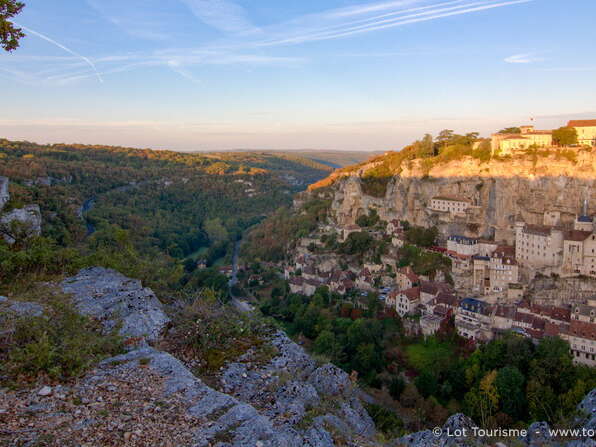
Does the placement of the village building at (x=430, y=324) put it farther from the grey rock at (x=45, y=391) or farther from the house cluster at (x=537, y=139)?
the grey rock at (x=45, y=391)

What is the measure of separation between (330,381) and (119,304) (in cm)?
409

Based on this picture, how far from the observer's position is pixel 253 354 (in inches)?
255

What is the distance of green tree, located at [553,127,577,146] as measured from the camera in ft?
109

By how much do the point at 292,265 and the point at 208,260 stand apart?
47.1 ft

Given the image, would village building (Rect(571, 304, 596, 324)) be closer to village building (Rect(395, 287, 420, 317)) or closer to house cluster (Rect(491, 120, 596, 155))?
village building (Rect(395, 287, 420, 317))

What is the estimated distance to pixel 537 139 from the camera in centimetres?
3422

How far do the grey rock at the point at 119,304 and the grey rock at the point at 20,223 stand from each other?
5.81 m

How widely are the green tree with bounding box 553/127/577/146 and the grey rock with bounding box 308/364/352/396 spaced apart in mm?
35733

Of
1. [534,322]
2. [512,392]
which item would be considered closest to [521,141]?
[534,322]

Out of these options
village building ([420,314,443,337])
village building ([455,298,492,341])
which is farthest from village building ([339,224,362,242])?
village building ([455,298,492,341])

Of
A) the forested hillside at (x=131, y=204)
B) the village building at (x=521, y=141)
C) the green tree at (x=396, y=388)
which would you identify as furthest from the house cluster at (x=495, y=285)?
the forested hillside at (x=131, y=204)

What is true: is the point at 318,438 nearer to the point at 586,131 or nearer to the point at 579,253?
the point at 579,253

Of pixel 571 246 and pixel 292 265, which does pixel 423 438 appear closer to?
pixel 571 246

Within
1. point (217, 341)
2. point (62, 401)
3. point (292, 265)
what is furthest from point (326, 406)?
point (292, 265)
